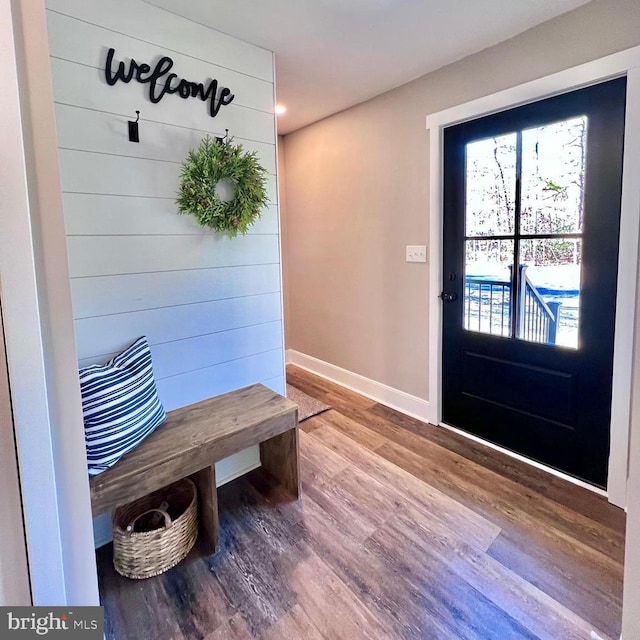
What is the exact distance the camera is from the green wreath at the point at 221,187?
5.72 feet

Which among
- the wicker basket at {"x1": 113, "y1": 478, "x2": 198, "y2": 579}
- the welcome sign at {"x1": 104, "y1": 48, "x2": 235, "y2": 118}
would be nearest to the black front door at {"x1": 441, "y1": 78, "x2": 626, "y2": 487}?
the welcome sign at {"x1": 104, "y1": 48, "x2": 235, "y2": 118}

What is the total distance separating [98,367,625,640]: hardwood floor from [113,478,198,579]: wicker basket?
0.05 meters

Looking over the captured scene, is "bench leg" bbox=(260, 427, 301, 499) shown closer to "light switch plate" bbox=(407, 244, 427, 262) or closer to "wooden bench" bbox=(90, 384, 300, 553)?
"wooden bench" bbox=(90, 384, 300, 553)

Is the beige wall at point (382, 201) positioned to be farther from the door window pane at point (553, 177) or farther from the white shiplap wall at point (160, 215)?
the white shiplap wall at point (160, 215)

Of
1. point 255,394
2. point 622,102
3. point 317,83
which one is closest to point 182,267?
point 255,394

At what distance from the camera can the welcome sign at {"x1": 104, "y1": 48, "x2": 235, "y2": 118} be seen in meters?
1.56

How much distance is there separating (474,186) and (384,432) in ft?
5.44

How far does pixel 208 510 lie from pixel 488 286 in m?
1.90

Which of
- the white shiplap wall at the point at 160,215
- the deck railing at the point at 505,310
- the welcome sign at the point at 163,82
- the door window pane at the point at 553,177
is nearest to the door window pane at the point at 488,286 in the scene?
the deck railing at the point at 505,310

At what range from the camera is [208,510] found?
5.34 feet

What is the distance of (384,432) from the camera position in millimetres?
2594

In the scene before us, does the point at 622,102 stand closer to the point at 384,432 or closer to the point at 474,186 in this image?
the point at 474,186

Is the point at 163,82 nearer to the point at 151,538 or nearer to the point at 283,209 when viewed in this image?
the point at 151,538

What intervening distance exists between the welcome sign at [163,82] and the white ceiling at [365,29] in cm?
26
